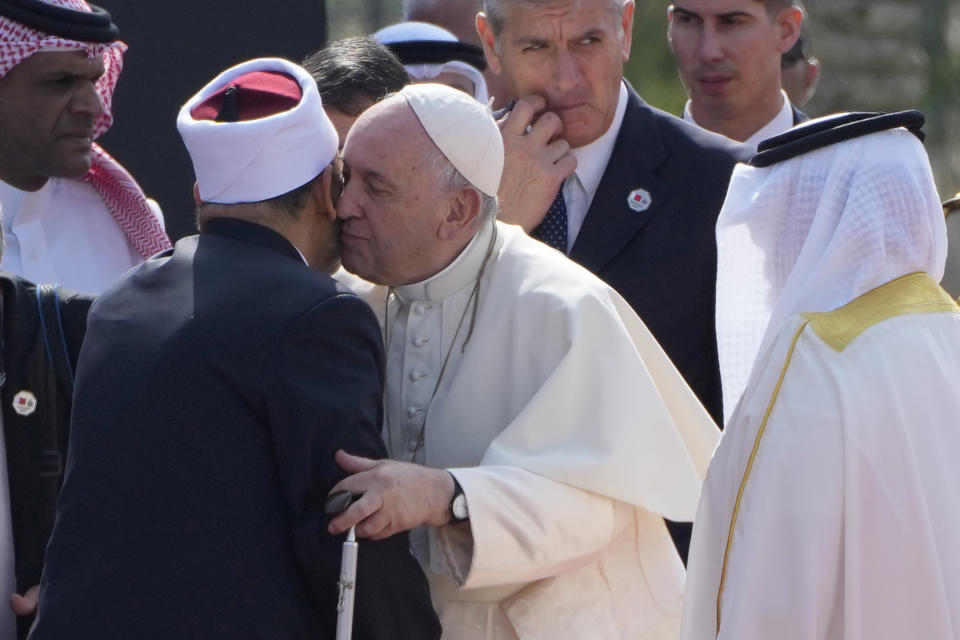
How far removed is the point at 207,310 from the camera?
2.78 metres

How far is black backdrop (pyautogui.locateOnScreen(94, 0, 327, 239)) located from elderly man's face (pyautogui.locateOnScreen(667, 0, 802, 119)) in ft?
4.59

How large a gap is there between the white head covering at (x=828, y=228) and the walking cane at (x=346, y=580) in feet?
2.72

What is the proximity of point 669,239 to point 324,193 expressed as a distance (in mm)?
1211

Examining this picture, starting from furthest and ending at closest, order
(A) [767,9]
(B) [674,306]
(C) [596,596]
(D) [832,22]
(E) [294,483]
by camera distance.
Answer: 1. (D) [832,22]
2. (A) [767,9]
3. (B) [674,306]
4. (C) [596,596]
5. (E) [294,483]

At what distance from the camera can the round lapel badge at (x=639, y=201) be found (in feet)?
13.3

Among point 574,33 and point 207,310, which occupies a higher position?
point 574,33

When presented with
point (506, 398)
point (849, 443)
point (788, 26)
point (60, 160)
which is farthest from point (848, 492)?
point (788, 26)

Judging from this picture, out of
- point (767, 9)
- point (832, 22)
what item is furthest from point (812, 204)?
point (832, 22)

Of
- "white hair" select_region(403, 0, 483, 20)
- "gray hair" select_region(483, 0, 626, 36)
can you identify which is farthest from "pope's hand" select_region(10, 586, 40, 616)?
"white hair" select_region(403, 0, 483, 20)

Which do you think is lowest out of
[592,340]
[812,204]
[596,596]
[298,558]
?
[596,596]

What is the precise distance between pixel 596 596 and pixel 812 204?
0.87 meters

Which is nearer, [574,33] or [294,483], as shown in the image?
[294,483]

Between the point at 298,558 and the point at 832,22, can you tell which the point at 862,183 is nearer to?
the point at 298,558

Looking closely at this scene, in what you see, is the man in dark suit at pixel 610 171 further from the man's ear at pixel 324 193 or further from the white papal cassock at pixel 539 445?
the man's ear at pixel 324 193
